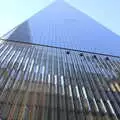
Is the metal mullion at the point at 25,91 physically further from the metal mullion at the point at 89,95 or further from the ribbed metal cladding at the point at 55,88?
the metal mullion at the point at 89,95

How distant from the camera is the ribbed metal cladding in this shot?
8.05m

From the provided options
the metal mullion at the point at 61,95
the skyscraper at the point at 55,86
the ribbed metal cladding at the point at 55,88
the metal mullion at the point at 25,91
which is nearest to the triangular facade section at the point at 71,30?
the skyscraper at the point at 55,86

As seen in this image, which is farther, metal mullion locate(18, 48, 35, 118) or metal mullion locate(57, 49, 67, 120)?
metal mullion locate(57, 49, 67, 120)

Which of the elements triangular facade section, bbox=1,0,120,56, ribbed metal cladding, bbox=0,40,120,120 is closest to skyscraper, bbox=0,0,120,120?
ribbed metal cladding, bbox=0,40,120,120

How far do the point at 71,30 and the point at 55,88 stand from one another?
24.5m

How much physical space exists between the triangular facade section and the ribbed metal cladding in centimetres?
1336

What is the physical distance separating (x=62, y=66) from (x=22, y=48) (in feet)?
10.7

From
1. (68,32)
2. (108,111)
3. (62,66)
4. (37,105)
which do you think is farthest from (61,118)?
(68,32)

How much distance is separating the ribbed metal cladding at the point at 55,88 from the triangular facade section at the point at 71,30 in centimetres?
1336

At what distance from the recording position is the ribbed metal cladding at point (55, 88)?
805 centimetres

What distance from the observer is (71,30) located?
111 feet

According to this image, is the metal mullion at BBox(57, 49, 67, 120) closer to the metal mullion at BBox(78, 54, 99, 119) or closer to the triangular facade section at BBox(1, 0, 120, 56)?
the metal mullion at BBox(78, 54, 99, 119)

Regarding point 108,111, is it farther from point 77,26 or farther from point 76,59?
point 77,26

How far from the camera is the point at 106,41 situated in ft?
107
